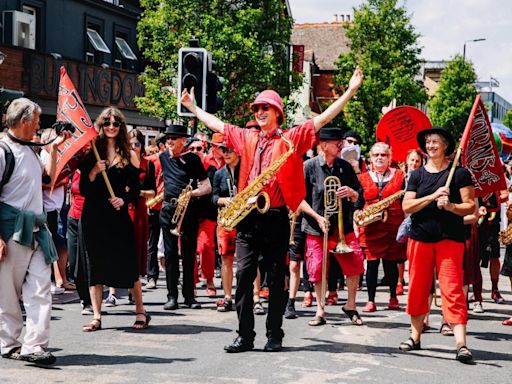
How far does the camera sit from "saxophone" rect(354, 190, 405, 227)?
36.1 feet

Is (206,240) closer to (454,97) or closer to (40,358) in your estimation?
(40,358)

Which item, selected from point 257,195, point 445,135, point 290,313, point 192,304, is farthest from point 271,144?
point 192,304

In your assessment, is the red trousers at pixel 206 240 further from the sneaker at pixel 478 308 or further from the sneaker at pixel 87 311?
the sneaker at pixel 478 308

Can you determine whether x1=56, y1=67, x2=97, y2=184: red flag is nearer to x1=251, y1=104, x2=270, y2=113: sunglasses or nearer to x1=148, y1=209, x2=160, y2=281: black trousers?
x1=251, y1=104, x2=270, y2=113: sunglasses

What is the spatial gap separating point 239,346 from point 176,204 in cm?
321

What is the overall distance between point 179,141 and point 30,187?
377 centimetres

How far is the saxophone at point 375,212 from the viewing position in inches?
433

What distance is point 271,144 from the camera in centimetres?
791

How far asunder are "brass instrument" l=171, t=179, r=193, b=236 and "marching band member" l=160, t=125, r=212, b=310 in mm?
30

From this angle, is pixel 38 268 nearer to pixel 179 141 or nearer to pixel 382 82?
pixel 179 141

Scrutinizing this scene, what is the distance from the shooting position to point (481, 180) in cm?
883

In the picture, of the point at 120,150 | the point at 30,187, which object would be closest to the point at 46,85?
the point at 120,150

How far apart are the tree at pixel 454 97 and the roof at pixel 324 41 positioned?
431 inches

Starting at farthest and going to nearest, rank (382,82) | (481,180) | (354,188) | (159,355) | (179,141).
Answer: (382,82), (179,141), (354,188), (481,180), (159,355)
